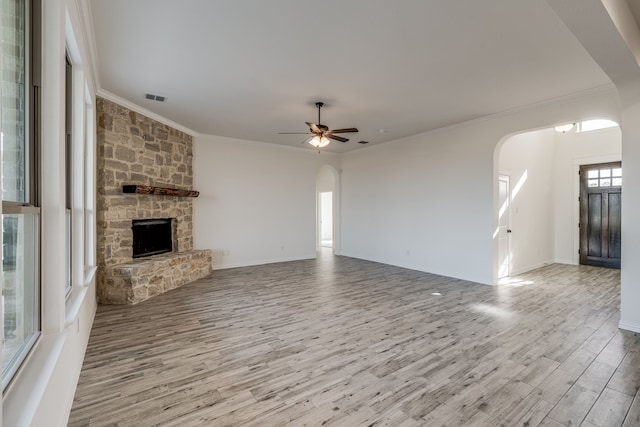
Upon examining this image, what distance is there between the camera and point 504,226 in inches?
246

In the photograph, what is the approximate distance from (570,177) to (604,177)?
2.01 ft

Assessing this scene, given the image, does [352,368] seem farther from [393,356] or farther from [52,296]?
[52,296]

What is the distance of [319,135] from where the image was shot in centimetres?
467

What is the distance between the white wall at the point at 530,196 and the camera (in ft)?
21.3

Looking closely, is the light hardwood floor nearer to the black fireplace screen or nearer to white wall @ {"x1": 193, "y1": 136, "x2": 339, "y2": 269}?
the black fireplace screen

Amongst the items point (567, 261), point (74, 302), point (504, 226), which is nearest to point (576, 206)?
point (567, 261)

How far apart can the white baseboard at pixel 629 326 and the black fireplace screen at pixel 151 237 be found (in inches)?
266

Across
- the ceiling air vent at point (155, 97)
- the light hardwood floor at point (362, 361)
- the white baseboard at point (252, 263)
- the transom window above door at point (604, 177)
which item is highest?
the ceiling air vent at point (155, 97)

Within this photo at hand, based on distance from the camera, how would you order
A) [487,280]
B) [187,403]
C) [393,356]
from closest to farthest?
[187,403]
[393,356]
[487,280]

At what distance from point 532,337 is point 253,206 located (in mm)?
5941

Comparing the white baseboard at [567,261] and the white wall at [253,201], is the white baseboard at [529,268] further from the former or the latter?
the white wall at [253,201]

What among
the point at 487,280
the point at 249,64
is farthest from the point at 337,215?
the point at 249,64

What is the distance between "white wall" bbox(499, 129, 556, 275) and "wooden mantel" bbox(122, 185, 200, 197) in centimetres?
613

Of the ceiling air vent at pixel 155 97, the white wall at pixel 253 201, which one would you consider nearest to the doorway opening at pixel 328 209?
the white wall at pixel 253 201
